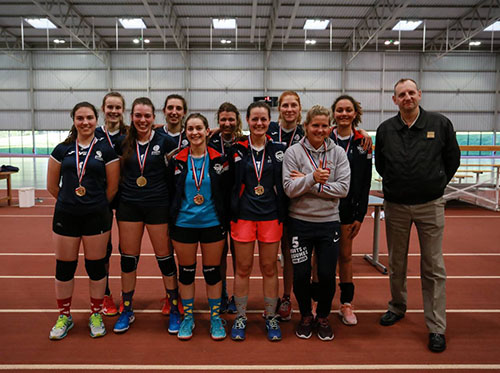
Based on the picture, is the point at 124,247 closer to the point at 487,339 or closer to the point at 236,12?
the point at 487,339

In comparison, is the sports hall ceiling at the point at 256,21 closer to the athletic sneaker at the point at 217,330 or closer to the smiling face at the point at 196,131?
the smiling face at the point at 196,131

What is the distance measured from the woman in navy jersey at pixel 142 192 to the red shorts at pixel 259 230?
1.91 feet

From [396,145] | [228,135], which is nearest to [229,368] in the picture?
[228,135]

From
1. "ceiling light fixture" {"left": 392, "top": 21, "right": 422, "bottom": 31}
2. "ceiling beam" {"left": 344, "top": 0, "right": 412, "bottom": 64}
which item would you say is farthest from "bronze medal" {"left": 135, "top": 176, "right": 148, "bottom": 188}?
"ceiling light fixture" {"left": 392, "top": 21, "right": 422, "bottom": 31}

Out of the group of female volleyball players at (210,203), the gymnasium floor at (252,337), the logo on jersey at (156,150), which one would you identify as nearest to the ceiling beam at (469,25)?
the gymnasium floor at (252,337)

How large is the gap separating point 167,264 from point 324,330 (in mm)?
1305

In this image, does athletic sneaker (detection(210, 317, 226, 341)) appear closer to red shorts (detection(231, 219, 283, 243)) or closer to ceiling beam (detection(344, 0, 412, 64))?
red shorts (detection(231, 219, 283, 243))

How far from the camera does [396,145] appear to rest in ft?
9.21

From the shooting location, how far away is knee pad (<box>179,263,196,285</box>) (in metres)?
2.78

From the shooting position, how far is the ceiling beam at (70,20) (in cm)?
1380

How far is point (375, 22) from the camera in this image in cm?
→ 1605

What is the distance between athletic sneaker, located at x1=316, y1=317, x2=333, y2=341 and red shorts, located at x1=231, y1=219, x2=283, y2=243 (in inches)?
29.1

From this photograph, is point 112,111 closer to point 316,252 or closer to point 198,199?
point 198,199

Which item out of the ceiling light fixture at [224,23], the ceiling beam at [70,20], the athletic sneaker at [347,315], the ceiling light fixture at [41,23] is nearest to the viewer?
the athletic sneaker at [347,315]
